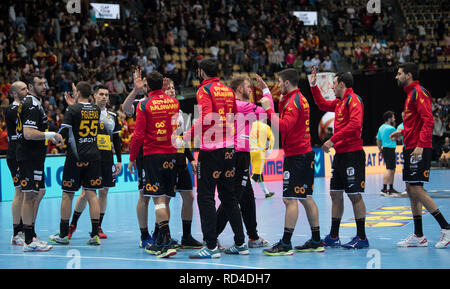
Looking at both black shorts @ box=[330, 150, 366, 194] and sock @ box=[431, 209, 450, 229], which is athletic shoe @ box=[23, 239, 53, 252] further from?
sock @ box=[431, 209, 450, 229]

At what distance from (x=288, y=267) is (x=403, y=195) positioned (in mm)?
8239

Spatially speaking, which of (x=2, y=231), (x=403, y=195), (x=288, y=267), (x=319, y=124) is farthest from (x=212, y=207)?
(x=319, y=124)

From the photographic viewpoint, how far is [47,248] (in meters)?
7.87

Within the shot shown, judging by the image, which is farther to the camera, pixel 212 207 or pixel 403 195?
pixel 403 195

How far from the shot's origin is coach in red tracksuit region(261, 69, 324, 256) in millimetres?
7375

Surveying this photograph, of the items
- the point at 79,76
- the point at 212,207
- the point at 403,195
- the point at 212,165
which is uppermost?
the point at 79,76

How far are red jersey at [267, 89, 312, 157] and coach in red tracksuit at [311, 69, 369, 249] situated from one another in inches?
16.0

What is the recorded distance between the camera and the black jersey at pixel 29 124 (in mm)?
7988

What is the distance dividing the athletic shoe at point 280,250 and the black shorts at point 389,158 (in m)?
7.69

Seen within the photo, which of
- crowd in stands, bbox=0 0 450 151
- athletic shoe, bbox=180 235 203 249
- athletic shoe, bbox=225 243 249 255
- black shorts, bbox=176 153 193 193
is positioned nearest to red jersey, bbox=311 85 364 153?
athletic shoe, bbox=225 243 249 255

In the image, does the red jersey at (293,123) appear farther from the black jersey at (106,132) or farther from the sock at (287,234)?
the black jersey at (106,132)

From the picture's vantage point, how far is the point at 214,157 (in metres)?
7.07
